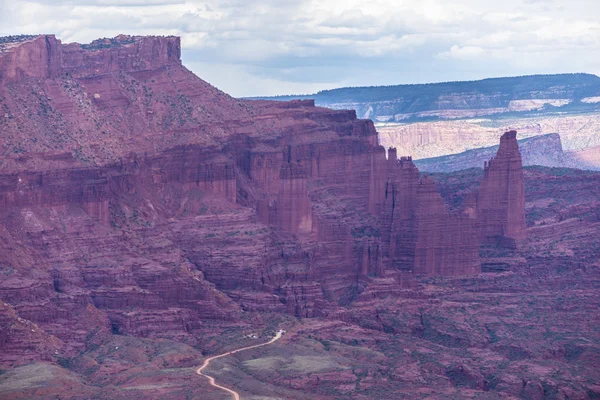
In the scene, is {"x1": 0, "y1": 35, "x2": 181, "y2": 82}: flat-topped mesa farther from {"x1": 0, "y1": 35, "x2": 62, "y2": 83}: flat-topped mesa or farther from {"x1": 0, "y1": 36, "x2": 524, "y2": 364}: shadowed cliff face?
{"x1": 0, "y1": 36, "x2": 524, "y2": 364}: shadowed cliff face

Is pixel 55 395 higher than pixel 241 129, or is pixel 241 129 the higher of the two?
pixel 241 129

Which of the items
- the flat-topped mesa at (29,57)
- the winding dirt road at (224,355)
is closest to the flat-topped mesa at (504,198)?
the winding dirt road at (224,355)

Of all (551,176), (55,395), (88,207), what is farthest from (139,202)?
(551,176)

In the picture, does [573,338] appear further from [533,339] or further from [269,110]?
[269,110]

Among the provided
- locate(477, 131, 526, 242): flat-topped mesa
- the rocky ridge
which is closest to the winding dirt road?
the rocky ridge

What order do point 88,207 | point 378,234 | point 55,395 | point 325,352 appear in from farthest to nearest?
point 378,234
point 88,207
point 325,352
point 55,395

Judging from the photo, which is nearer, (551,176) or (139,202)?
(139,202)

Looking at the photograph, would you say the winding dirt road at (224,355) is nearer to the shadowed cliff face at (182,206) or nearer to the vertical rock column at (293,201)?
the shadowed cliff face at (182,206)
